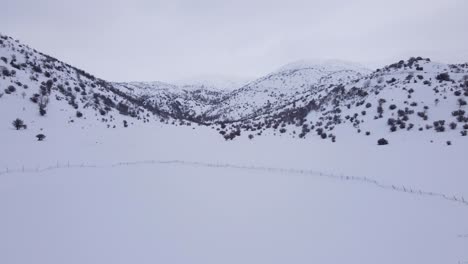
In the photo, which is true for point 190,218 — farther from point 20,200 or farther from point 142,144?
point 142,144

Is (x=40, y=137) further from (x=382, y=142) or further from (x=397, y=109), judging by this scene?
(x=397, y=109)

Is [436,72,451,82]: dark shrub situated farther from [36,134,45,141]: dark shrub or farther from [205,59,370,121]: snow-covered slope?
[205,59,370,121]: snow-covered slope

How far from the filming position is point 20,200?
9.91 metres

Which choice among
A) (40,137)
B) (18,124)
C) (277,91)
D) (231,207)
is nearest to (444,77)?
(231,207)

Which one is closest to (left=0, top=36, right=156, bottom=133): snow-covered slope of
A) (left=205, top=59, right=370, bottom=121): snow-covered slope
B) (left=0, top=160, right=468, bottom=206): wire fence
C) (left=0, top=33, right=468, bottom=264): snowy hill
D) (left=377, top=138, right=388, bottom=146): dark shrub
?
(left=0, top=33, right=468, bottom=264): snowy hill

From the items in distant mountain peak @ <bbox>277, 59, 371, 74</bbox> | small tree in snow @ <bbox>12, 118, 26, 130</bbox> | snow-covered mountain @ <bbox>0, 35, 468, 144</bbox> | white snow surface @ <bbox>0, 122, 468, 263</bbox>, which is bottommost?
white snow surface @ <bbox>0, 122, 468, 263</bbox>

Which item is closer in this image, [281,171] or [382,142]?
[281,171]

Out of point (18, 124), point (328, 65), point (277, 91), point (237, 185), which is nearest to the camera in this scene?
point (237, 185)

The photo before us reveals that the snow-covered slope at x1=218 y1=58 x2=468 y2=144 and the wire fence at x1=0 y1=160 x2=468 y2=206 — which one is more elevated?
the snow-covered slope at x1=218 y1=58 x2=468 y2=144

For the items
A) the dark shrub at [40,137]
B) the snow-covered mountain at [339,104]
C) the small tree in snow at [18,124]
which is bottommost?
the dark shrub at [40,137]

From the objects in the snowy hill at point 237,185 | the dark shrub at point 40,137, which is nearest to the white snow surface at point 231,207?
the snowy hill at point 237,185

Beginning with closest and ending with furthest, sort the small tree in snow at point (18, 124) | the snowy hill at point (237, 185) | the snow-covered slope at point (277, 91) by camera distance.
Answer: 1. the snowy hill at point (237, 185)
2. the small tree in snow at point (18, 124)
3. the snow-covered slope at point (277, 91)

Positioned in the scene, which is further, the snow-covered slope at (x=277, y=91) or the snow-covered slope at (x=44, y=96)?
the snow-covered slope at (x=277, y=91)

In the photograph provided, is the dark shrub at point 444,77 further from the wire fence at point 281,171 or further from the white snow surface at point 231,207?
the wire fence at point 281,171
